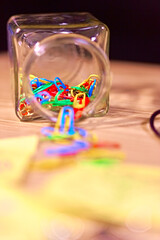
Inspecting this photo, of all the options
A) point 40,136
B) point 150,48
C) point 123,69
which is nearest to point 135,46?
point 150,48

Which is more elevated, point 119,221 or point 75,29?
point 75,29

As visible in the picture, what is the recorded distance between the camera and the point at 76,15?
858mm

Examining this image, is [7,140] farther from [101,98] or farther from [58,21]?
[58,21]

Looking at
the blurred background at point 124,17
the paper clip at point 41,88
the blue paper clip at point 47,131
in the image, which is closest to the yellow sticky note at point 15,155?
the blue paper clip at point 47,131

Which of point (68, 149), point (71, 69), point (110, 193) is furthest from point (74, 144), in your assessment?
point (71, 69)

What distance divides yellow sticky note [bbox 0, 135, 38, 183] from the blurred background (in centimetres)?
75

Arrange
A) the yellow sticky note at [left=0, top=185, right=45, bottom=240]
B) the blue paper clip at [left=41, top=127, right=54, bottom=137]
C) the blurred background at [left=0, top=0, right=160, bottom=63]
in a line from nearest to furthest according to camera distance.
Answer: the yellow sticky note at [left=0, top=185, right=45, bottom=240]
the blue paper clip at [left=41, top=127, right=54, bottom=137]
the blurred background at [left=0, top=0, right=160, bottom=63]

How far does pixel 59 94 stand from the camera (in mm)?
743

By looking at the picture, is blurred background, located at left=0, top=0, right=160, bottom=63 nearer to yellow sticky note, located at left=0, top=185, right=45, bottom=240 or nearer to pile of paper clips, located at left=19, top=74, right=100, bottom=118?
pile of paper clips, located at left=19, top=74, right=100, bottom=118

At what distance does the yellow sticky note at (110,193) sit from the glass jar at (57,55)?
17cm

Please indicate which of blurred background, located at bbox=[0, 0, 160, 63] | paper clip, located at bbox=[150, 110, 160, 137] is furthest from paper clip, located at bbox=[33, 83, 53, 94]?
blurred background, located at bbox=[0, 0, 160, 63]

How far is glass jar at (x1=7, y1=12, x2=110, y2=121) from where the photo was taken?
0.64 meters

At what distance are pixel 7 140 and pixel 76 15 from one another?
0.37 m

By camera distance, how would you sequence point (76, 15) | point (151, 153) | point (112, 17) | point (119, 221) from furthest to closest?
point (112, 17), point (76, 15), point (151, 153), point (119, 221)
